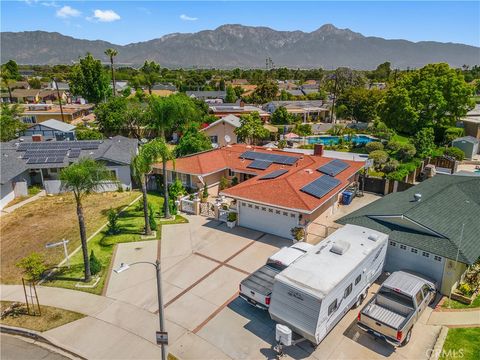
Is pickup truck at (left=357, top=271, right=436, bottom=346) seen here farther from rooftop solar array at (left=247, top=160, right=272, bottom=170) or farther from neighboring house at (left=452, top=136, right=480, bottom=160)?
neighboring house at (left=452, top=136, right=480, bottom=160)

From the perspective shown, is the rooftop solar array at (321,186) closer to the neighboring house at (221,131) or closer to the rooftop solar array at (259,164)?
the rooftop solar array at (259,164)

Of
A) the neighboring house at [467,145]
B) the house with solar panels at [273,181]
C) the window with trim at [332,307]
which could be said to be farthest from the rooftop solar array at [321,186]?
the neighboring house at [467,145]

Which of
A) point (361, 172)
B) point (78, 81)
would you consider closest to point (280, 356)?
point (361, 172)

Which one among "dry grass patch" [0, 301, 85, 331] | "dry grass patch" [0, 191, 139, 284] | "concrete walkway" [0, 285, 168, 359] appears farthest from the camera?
"dry grass patch" [0, 191, 139, 284]

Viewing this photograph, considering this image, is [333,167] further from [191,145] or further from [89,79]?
[89,79]

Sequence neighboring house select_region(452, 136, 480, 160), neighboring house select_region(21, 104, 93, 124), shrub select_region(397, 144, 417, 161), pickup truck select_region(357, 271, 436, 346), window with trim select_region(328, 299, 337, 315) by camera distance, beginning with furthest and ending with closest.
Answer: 1. neighboring house select_region(21, 104, 93, 124)
2. neighboring house select_region(452, 136, 480, 160)
3. shrub select_region(397, 144, 417, 161)
4. pickup truck select_region(357, 271, 436, 346)
5. window with trim select_region(328, 299, 337, 315)

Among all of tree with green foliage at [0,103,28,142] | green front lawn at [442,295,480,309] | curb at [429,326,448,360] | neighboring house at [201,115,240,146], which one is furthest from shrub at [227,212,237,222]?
tree with green foliage at [0,103,28,142]

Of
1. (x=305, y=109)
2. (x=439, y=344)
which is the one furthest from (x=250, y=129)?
(x=305, y=109)

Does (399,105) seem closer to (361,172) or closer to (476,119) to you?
(476,119)
